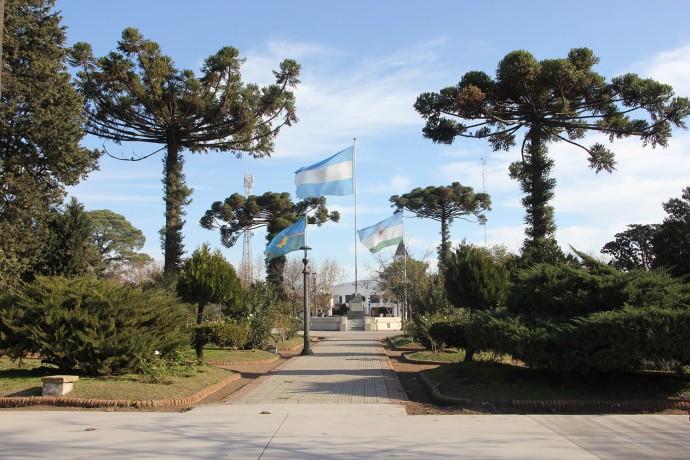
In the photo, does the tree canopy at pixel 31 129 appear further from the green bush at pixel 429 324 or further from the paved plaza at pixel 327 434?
the green bush at pixel 429 324

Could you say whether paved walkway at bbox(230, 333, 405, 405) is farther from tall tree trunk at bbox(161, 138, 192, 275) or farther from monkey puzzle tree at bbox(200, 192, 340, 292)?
monkey puzzle tree at bbox(200, 192, 340, 292)

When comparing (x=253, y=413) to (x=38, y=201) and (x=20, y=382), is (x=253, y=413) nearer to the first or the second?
(x=20, y=382)

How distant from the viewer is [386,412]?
969 cm

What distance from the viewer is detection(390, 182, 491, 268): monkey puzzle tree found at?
51.4 m

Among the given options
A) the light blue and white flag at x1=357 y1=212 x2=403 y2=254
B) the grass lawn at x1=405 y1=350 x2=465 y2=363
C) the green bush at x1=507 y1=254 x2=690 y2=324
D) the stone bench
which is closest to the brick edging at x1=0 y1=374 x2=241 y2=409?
the stone bench

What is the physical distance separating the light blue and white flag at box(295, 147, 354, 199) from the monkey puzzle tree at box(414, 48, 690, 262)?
20.3 feet

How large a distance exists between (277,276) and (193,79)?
22373 mm

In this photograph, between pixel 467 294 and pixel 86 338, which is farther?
pixel 467 294

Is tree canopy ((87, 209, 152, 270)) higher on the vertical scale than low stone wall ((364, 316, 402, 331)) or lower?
higher

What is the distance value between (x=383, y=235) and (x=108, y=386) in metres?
29.3

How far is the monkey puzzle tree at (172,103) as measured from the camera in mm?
27234

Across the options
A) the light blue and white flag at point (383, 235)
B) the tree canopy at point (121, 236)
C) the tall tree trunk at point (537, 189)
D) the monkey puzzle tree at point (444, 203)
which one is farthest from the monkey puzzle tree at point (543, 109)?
the tree canopy at point (121, 236)

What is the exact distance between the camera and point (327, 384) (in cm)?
1377

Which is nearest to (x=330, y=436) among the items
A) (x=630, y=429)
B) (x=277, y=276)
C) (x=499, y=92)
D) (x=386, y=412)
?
(x=386, y=412)
